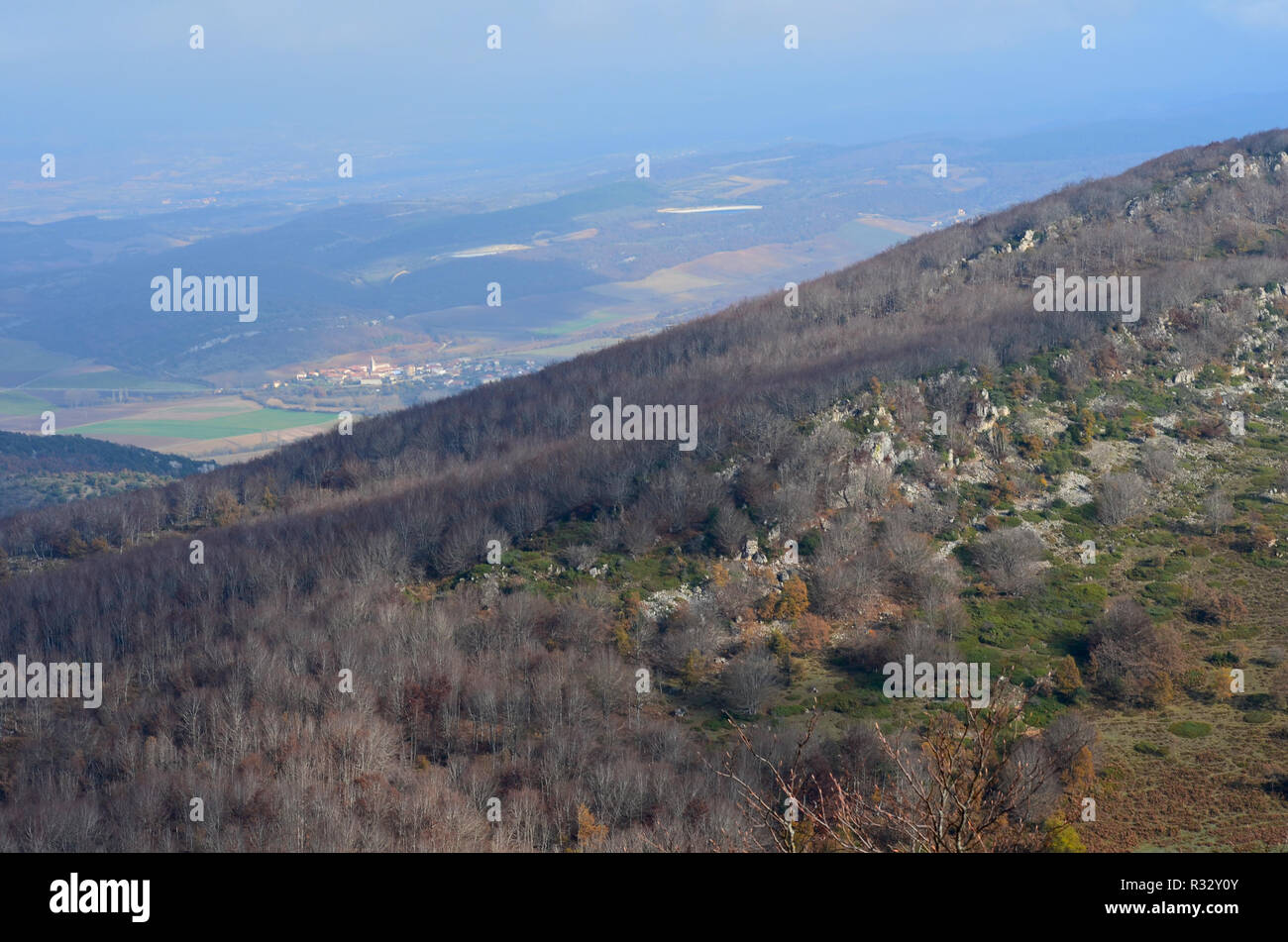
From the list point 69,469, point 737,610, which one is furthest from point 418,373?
point 737,610

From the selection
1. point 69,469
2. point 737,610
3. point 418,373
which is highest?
point 418,373

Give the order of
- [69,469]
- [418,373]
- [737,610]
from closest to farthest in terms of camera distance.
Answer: [737,610] < [69,469] < [418,373]

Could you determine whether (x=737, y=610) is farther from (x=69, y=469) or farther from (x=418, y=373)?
(x=418, y=373)

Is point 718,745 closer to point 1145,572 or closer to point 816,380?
point 1145,572

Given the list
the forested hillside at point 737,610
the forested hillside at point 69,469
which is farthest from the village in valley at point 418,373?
the forested hillside at point 737,610

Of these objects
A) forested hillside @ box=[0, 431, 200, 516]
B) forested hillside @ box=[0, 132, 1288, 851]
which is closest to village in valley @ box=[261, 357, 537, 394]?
forested hillside @ box=[0, 431, 200, 516]

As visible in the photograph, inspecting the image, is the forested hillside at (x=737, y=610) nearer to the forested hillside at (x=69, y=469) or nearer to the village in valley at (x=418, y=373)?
the forested hillside at (x=69, y=469)

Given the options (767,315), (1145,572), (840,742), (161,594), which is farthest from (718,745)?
(767,315)

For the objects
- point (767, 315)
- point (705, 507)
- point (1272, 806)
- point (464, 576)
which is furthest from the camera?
point (767, 315)
